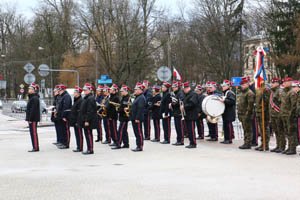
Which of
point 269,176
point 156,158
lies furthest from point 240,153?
point 269,176

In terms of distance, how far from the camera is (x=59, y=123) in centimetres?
1452

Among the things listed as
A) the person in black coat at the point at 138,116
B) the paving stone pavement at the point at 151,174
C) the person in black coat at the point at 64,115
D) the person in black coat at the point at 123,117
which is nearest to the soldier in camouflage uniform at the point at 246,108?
the paving stone pavement at the point at 151,174

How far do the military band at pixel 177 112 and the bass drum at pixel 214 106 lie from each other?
32 millimetres

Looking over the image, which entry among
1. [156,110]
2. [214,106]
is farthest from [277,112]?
[156,110]

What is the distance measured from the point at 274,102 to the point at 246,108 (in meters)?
1.20

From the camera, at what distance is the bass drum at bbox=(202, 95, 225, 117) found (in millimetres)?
14617

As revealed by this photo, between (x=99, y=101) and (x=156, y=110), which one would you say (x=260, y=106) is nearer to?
(x=156, y=110)

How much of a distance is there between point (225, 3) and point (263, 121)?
33.1 meters

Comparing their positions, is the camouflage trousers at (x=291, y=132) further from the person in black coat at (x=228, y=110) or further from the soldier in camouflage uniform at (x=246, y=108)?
the person in black coat at (x=228, y=110)

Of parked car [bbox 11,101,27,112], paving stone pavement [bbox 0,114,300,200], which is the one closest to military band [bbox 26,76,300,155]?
paving stone pavement [bbox 0,114,300,200]

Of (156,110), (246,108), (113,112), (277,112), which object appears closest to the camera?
(277,112)

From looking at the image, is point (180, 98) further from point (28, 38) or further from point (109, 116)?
point (28, 38)

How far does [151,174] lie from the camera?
9430mm

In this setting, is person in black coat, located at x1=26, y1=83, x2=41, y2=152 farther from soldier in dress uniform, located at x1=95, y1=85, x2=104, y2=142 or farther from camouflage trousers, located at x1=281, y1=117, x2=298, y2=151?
camouflage trousers, located at x1=281, y1=117, x2=298, y2=151
